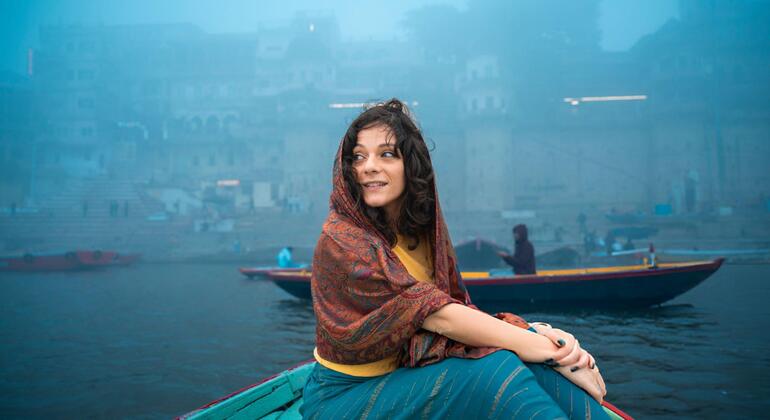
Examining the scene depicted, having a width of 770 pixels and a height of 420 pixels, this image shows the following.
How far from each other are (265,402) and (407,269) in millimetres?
1559

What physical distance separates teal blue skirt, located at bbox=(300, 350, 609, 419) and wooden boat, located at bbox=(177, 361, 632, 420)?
3.70 feet

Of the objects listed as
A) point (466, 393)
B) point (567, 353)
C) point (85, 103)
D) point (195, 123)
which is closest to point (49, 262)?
point (466, 393)

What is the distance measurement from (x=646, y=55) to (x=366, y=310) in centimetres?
4452

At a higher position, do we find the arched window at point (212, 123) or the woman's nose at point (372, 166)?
the arched window at point (212, 123)

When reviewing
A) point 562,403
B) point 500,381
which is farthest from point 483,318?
point 562,403

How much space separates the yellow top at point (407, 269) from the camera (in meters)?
1.35

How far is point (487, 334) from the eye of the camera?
124 centimetres

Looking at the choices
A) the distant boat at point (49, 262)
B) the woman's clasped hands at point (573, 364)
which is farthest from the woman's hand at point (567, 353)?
the distant boat at point (49, 262)

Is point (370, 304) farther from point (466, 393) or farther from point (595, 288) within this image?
point (595, 288)

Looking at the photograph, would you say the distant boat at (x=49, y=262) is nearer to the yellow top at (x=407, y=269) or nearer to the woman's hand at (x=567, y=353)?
the yellow top at (x=407, y=269)

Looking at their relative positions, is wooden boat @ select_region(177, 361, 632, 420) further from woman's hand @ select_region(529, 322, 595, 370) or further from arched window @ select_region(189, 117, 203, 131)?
arched window @ select_region(189, 117, 203, 131)

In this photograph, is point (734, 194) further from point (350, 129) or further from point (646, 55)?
point (350, 129)

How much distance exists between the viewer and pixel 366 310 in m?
1.30

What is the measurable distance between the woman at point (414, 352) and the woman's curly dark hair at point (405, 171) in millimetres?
105
